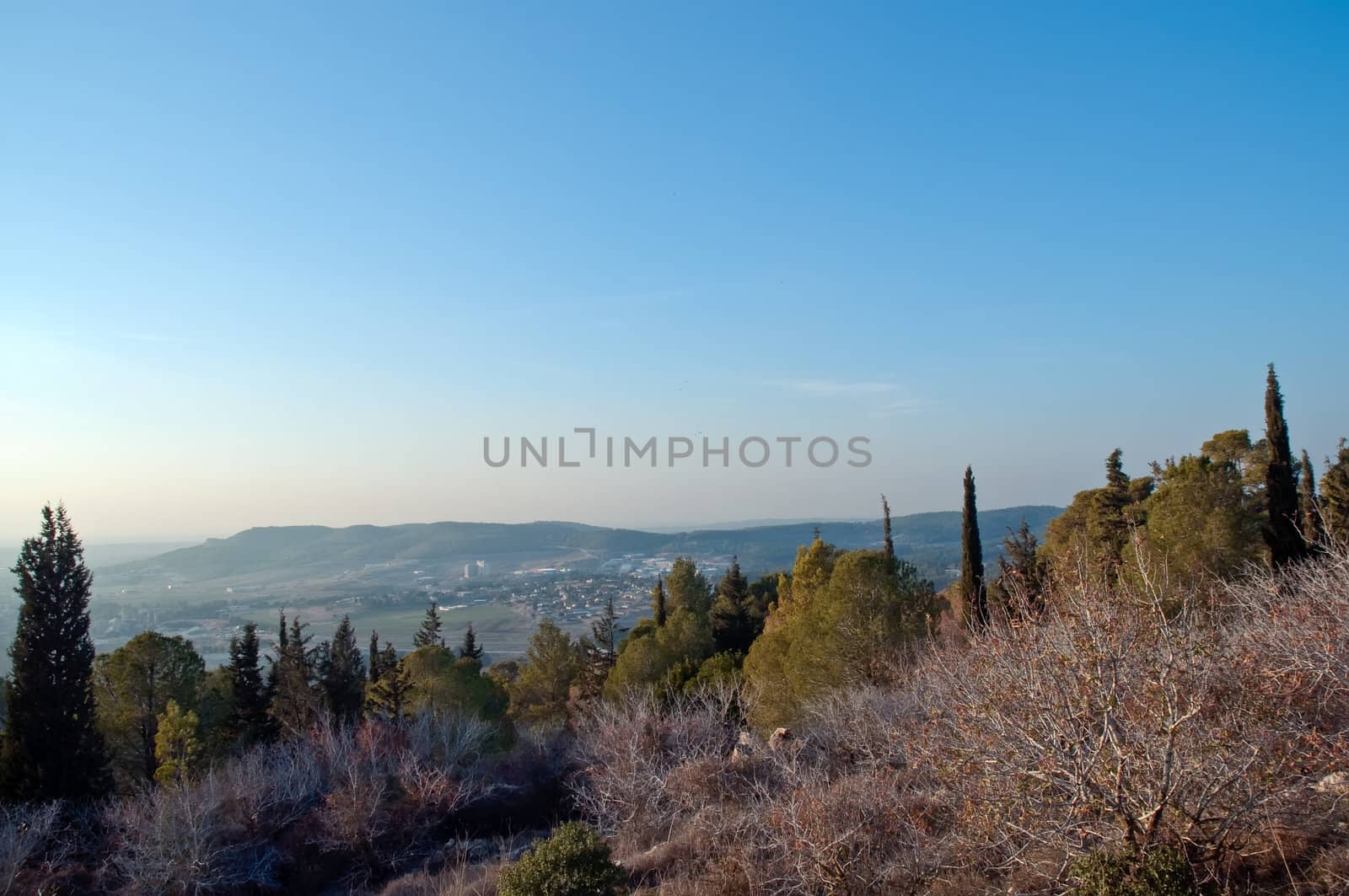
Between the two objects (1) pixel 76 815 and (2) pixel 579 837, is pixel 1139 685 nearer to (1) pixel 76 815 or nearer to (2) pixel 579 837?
(2) pixel 579 837

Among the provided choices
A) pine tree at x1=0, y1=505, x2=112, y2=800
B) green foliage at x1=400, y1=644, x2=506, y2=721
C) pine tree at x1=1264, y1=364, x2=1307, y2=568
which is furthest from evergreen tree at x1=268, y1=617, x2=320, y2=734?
pine tree at x1=1264, y1=364, x2=1307, y2=568

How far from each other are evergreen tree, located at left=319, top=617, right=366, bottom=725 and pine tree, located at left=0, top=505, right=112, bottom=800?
10.2m

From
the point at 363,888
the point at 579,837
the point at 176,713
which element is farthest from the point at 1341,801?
the point at 176,713

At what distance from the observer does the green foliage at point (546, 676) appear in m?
40.2

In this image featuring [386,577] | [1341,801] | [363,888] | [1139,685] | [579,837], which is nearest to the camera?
[1139,685]

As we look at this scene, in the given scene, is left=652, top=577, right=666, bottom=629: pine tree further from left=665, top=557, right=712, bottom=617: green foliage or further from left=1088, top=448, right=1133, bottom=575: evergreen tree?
left=1088, top=448, right=1133, bottom=575: evergreen tree

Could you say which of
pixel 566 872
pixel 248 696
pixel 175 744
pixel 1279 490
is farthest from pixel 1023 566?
pixel 248 696

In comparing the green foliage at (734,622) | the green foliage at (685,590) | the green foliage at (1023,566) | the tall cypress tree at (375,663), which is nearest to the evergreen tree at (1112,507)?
the green foliage at (1023,566)

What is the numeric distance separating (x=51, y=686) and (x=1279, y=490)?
37.1 meters

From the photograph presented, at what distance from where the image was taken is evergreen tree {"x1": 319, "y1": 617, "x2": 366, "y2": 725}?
35125 mm

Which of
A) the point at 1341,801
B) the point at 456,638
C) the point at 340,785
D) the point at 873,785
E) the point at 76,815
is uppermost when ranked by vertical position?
the point at 1341,801

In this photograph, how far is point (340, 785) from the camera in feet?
60.7

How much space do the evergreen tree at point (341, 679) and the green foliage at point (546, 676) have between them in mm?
7612

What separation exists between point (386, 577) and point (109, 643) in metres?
58.7
